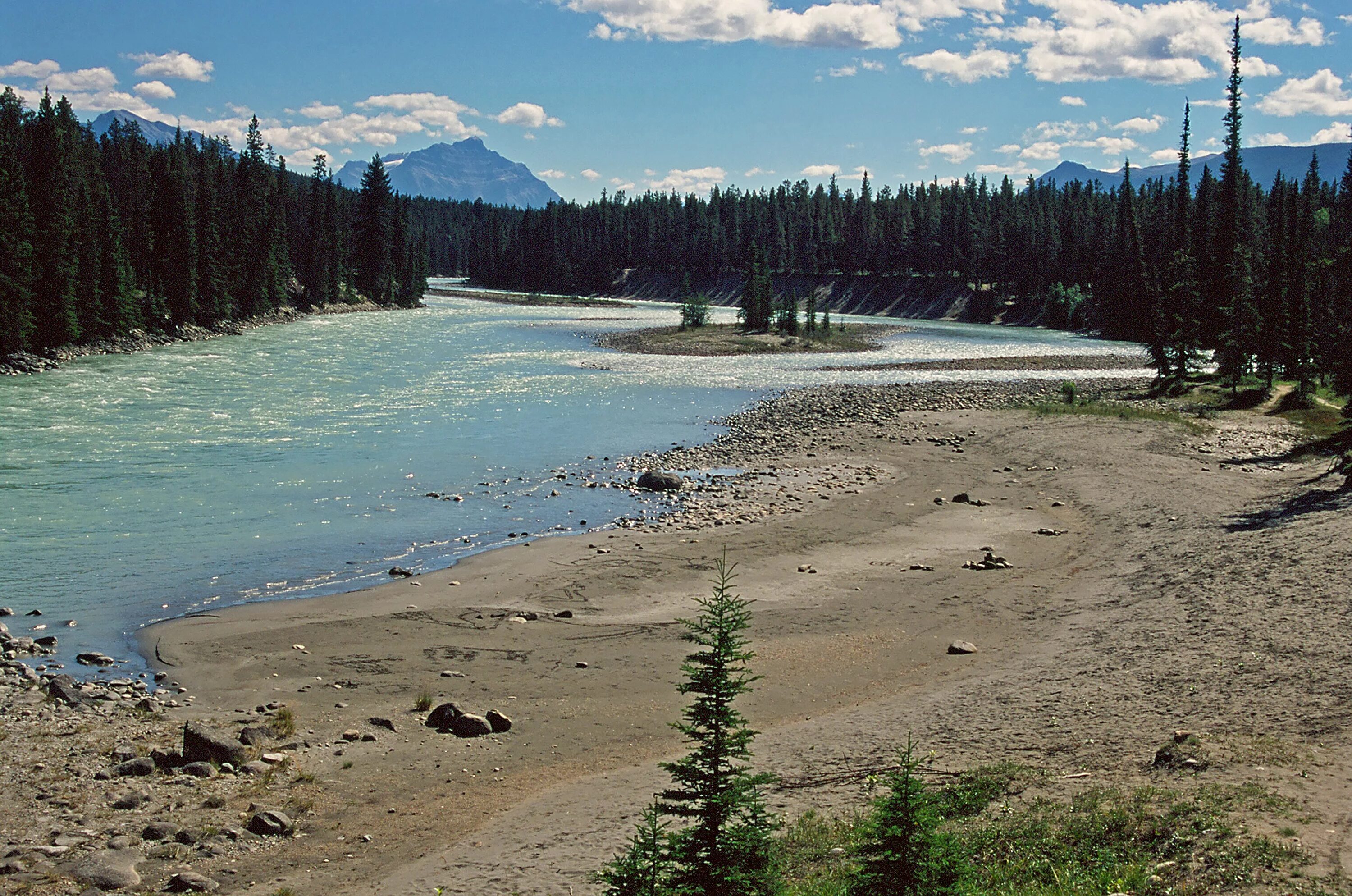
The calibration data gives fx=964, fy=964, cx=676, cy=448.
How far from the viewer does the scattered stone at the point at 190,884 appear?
10297 millimetres

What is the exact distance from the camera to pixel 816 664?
18.1m

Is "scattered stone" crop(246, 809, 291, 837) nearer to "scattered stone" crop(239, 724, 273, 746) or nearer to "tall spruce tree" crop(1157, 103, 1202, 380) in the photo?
"scattered stone" crop(239, 724, 273, 746)

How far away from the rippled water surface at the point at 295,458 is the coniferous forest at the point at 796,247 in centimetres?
958

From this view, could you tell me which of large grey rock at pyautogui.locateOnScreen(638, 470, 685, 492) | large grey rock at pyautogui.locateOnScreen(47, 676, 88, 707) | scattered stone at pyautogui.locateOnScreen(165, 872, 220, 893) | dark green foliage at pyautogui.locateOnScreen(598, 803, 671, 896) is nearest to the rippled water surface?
large grey rock at pyautogui.locateOnScreen(638, 470, 685, 492)

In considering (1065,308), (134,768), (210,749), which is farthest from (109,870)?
(1065,308)

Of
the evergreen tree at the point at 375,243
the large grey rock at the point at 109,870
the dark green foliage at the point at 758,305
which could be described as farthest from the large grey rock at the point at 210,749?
the evergreen tree at the point at 375,243

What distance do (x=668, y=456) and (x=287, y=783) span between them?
26.2 m

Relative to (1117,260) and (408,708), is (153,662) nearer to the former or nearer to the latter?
(408,708)

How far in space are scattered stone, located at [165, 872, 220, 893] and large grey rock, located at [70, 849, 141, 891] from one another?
377mm

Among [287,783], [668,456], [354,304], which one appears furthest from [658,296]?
[287,783]

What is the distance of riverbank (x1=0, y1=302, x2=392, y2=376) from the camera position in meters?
61.6

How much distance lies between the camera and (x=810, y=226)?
179 metres

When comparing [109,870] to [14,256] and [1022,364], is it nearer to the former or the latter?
[14,256]

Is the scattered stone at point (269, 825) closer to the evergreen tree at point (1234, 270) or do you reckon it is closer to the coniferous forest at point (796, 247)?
the coniferous forest at point (796, 247)
